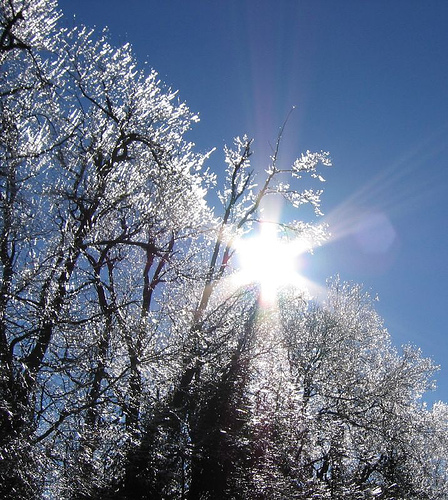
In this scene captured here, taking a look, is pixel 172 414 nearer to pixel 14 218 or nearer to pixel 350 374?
pixel 14 218

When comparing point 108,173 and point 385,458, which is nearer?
point 108,173

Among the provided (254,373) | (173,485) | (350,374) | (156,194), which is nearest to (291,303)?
(350,374)

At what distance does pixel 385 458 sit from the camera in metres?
11.7


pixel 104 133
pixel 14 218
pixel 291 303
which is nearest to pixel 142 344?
pixel 14 218

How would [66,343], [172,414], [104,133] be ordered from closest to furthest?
1. [66,343]
2. [104,133]
3. [172,414]

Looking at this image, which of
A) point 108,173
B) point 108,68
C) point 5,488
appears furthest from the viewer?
point 108,68

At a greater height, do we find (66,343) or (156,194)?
(156,194)

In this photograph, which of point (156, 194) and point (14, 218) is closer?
point (14, 218)

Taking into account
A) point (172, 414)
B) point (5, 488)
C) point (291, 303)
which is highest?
point (291, 303)

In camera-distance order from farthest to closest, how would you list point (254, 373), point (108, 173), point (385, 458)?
1. point (385, 458)
2. point (254, 373)
3. point (108, 173)

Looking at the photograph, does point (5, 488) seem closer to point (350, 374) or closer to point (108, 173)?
point (108, 173)

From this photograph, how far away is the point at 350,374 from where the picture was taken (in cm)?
1173

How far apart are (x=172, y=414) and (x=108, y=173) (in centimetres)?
307

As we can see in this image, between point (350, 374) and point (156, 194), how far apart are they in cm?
927
